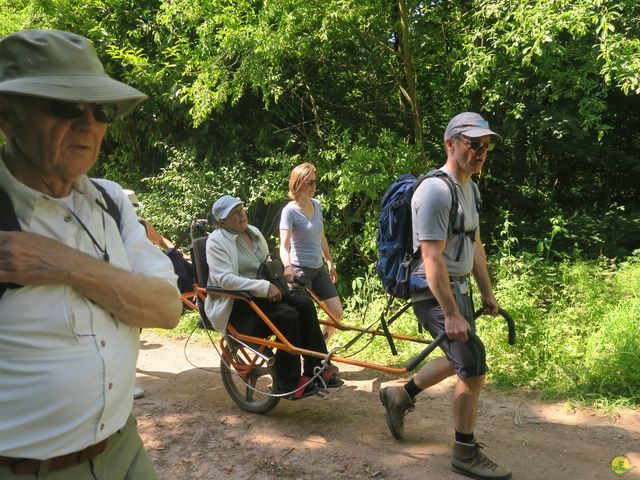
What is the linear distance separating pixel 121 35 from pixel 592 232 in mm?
8384

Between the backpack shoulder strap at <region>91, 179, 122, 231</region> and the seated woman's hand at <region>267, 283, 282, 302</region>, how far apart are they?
2.80 meters

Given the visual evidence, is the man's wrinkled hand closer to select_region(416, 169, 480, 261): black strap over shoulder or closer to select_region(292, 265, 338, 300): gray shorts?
select_region(416, 169, 480, 261): black strap over shoulder

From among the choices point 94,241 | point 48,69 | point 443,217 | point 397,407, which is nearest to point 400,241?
point 443,217

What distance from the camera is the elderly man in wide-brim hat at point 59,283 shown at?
138cm

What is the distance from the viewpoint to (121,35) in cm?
1007

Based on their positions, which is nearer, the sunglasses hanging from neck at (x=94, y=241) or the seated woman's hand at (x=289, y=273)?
the sunglasses hanging from neck at (x=94, y=241)

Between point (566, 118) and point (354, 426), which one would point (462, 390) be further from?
point (566, 118)

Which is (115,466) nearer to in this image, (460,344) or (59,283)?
(59,283)

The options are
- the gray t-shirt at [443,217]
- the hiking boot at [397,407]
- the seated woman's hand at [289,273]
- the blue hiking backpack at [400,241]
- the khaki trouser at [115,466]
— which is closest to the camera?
the khaki trouser at [115,466]

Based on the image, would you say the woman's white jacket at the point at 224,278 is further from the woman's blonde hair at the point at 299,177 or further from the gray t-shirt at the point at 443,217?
the gray t-shirt at the point at 443,217

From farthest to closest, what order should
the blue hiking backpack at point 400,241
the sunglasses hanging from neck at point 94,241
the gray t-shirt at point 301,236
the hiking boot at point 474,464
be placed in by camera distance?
the gray t-shirt at point 301,236 → the blue hiking backpack at point 400,241 → the hiking boot at point 474,464 → the sunglasses hanging from neck at point 94,241

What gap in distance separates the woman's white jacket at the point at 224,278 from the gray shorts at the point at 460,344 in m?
1.40

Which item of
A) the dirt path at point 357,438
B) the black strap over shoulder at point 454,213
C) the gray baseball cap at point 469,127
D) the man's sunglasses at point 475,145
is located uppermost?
the gray baseball cap at point 469,127

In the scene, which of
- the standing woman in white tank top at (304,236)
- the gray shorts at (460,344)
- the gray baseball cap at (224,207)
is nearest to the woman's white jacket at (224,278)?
the gray baseball cap at (224,207)
